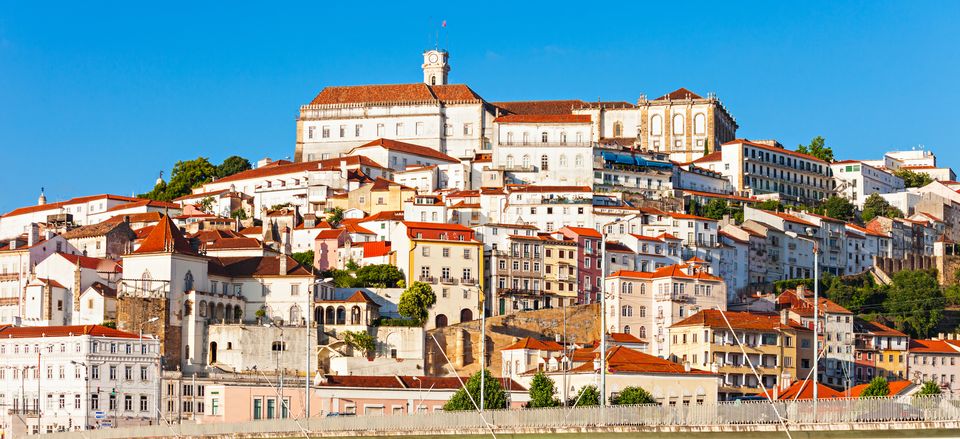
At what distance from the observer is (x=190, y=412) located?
8931cm

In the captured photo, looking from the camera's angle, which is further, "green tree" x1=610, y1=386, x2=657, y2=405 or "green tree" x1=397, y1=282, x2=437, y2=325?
"green tree" x1=397, y1=282, x2=437, y2=325

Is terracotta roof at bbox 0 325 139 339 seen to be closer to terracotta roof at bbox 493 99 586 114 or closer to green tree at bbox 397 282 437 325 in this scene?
green tree at bbox 397 282 437 325

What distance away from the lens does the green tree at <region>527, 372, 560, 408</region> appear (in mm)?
76625

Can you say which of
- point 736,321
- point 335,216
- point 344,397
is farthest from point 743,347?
point 335,216

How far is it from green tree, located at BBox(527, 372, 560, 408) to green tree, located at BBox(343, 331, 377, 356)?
55.6 feet

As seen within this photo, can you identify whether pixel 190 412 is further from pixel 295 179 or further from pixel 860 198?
pixel 860 198

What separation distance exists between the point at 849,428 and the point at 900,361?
51653 mm

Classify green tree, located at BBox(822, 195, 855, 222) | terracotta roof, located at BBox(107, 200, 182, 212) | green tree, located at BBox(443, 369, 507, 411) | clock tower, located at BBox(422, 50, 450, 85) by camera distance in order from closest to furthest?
green tree, located at BBox(443, 369, 507, 411)
terracotta roof, located at BBox(107, 200, 182, 212)
green tree, located at BBox(822, 195, 855, 222)
clock tower, located at BBox(422, 50, 450, 85)

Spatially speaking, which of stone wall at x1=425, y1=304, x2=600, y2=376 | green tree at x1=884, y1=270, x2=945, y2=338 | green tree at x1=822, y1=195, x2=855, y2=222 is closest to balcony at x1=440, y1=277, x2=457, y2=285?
stone wall at x1=425, y1=304, x2=600, y2=376

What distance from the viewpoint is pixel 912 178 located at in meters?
154

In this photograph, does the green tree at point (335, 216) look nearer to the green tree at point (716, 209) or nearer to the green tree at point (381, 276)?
the green tree at point (381, 276)

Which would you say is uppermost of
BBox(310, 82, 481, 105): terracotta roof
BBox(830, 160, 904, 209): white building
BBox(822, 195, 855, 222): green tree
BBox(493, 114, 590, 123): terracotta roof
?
BBox(310, 82, 481, 105): terracotta roof

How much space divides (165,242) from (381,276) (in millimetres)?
13174

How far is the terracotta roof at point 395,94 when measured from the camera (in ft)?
478
